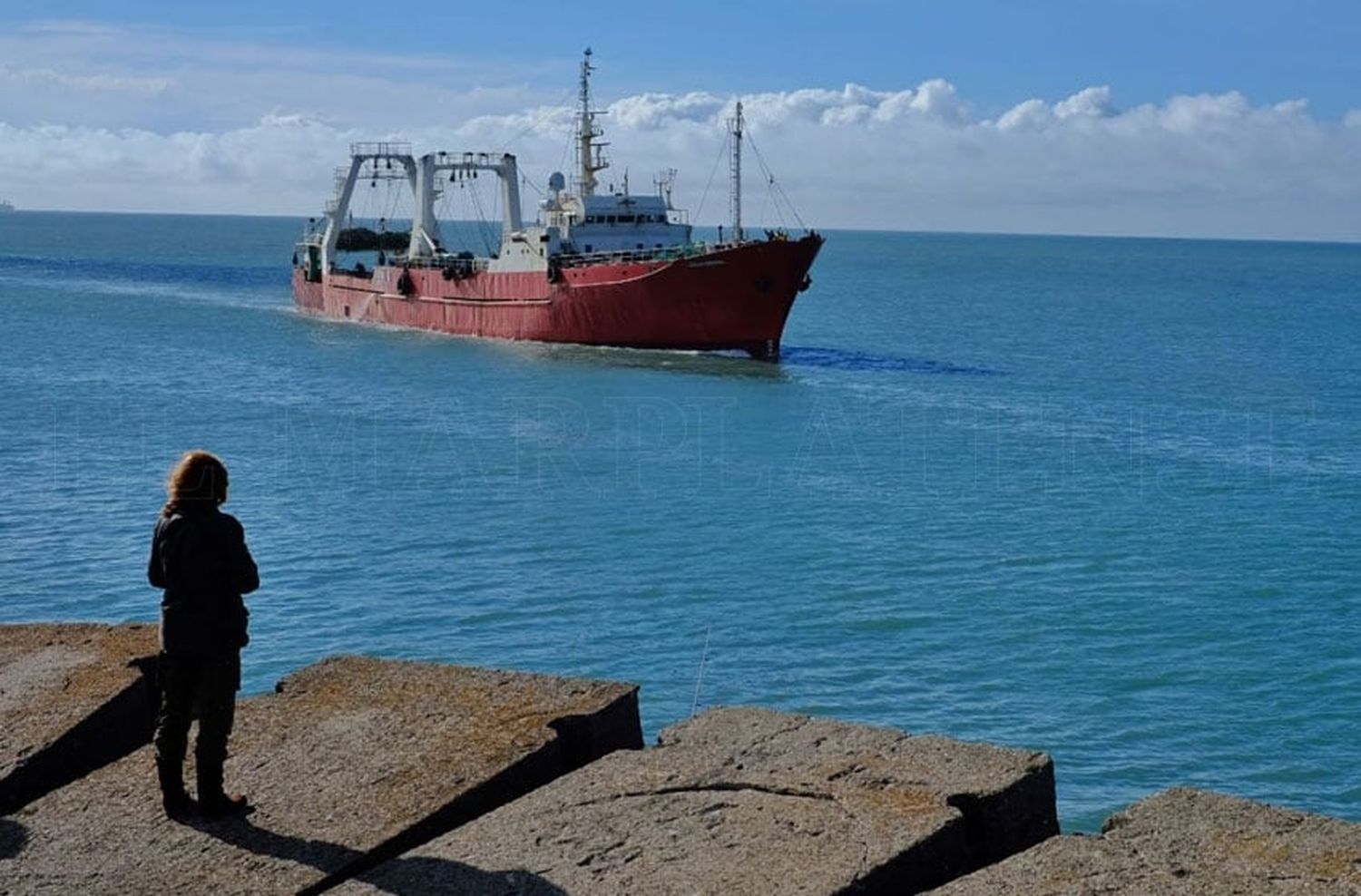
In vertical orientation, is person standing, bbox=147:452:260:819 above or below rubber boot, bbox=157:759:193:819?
above

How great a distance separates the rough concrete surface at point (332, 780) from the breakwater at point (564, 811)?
0.03 feet

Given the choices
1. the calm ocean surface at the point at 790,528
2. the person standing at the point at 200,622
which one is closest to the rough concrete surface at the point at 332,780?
the person standing at the point at 200,622

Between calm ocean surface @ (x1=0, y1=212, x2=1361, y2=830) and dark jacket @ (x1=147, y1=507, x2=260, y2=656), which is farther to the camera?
calm ocean surface @ (x1=0, y1=212, x2=1361, y2=830)

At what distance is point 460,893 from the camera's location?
4945 millimetres

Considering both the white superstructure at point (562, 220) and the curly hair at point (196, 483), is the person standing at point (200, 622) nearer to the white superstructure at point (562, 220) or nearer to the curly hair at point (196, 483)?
the curly hair at point (196, 483)

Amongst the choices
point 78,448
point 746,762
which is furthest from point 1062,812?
point 78,448

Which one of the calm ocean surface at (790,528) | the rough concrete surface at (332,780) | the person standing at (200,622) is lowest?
the calm ocean surface at (790,528)

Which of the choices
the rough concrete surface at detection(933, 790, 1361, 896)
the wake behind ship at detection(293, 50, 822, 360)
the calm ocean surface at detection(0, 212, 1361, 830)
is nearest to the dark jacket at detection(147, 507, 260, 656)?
the rough concrete surface at detection(933, 790, 1361, 896)

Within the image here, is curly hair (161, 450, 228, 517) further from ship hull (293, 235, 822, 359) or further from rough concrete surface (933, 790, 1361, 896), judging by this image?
ship hull (293, 235, 822, 359)

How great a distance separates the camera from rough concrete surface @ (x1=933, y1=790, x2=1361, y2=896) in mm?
4656

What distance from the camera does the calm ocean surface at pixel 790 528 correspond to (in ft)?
45.0

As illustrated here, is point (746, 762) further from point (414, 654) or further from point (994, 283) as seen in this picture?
point (994, 283)

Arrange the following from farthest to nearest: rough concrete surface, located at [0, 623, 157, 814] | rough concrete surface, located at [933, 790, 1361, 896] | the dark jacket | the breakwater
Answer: rough concrete surface, located at [0, 623, 157, 814], the dark jacket, the breakwater, rough concrete surface, located at [933, 790, 1361, 896]

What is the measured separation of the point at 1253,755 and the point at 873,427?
768 inches
